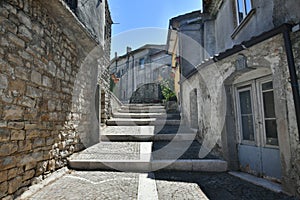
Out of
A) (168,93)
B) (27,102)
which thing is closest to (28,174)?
(27,102)

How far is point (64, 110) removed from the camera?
12.1 ft

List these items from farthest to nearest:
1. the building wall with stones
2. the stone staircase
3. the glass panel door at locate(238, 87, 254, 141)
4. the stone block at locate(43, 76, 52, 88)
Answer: the stone staircase < the glass panel door at locate(238, 87, 254, 141) < the stone block at locate(43, 76, 52, 88) < the building wall with stones

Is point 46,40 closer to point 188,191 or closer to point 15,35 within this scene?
point 15,35

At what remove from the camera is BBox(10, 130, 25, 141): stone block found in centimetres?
230

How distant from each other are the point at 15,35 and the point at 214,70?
153 inches

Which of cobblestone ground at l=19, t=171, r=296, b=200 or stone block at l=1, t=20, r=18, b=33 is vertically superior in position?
stone block at l=1, t=20, r=18, b=33

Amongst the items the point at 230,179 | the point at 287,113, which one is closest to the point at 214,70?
the point at 287,113

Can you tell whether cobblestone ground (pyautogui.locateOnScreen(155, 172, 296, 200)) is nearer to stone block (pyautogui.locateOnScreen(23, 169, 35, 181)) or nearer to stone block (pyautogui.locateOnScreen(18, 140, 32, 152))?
stone block (pyautogui.locateOnScreen(23, 169, 35, 181))

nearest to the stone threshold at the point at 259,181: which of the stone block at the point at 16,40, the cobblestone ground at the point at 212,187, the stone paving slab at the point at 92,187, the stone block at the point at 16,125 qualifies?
the cobblestone ground at the point at 212,187

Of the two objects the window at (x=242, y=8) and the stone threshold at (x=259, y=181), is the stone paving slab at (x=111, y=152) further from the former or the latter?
the window at (x=242, y=8)

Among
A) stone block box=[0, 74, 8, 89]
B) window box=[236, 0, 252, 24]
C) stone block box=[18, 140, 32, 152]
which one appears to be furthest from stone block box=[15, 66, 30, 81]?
window box=[236, 0, 252, 24]

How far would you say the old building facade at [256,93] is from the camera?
2.57 meters

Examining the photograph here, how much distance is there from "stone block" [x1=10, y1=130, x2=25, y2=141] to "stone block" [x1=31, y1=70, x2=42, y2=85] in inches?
31.6

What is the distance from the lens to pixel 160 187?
9.50 ft
